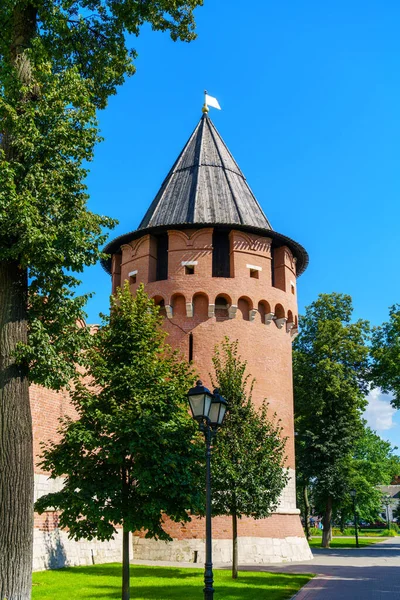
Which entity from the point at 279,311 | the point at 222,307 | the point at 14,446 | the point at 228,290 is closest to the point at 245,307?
the point at 222,307

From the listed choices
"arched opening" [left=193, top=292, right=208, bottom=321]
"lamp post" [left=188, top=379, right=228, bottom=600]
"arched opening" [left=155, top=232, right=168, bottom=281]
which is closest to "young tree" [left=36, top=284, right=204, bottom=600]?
"lamp post" [left=188, top=379, right=228, bottom=600]

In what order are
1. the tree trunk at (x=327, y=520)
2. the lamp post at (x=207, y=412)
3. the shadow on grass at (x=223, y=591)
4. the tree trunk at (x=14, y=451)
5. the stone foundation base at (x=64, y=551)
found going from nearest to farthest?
the tree trunk at (x=14, y=451), the lamp post at (x=207, y=412), the shadow on grass at (x=223, y=591), the stone foundation base at (x=64, y=551), the tree trunk at (x=327, y=520)

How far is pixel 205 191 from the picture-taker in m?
24.9

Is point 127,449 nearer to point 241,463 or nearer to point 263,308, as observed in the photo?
point 241,463

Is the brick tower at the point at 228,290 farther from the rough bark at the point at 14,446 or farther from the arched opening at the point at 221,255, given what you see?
the rough bark at the point at 14,446

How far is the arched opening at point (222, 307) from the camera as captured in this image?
2272 cm

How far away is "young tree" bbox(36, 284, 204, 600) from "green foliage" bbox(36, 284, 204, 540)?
2 centimetres

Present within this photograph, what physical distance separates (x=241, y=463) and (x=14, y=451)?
8656 millimetres

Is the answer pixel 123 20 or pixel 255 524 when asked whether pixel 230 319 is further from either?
pixel 123 20

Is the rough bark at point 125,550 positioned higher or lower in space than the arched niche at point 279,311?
lower

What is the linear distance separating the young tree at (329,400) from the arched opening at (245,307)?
37.2ft

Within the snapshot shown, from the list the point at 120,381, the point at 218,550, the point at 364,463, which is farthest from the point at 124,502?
the point at 364,463

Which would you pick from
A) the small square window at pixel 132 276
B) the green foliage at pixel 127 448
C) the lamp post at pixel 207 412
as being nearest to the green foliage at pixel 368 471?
the small square window at pixel 132 276

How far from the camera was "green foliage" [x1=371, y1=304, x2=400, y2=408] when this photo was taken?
100 ft
